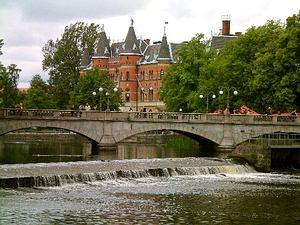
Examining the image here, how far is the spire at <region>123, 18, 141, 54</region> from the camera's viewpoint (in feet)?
440

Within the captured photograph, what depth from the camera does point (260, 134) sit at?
72.4 m

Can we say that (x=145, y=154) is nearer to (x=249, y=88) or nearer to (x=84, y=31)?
(x=249, y=88)

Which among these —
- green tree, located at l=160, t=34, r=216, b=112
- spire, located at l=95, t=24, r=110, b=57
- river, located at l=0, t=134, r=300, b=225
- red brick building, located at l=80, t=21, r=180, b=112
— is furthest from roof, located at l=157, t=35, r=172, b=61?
river, located at l=0, t=134, r=300, b=225

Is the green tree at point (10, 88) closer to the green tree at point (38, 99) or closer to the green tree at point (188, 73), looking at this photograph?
the green tree at point (38, 99)

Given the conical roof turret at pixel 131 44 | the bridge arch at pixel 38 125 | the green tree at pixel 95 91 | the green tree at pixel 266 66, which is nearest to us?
the bridge arch at pixel 38 125

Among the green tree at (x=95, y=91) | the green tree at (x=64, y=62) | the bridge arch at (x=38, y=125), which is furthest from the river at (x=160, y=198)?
the green tree at (x=64, y=62)

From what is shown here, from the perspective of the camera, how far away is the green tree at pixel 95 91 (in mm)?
104250

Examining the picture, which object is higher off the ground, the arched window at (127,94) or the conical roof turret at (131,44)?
the conical roof turret at (131,44)

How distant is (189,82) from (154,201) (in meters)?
53.4

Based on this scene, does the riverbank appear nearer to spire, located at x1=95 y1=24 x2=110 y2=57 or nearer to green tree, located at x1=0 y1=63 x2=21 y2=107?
green tree, located at x1=0 y1=63 x2=21 y2=107

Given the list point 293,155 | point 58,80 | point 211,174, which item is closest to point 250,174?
point 211,174

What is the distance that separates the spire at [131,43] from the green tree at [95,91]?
27245 mm

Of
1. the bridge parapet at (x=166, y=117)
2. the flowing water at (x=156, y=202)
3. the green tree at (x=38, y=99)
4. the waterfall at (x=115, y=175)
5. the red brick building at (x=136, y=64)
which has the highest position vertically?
the red brick building at (x=136, y=64)

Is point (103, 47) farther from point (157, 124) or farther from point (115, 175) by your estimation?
point (115, 175)
